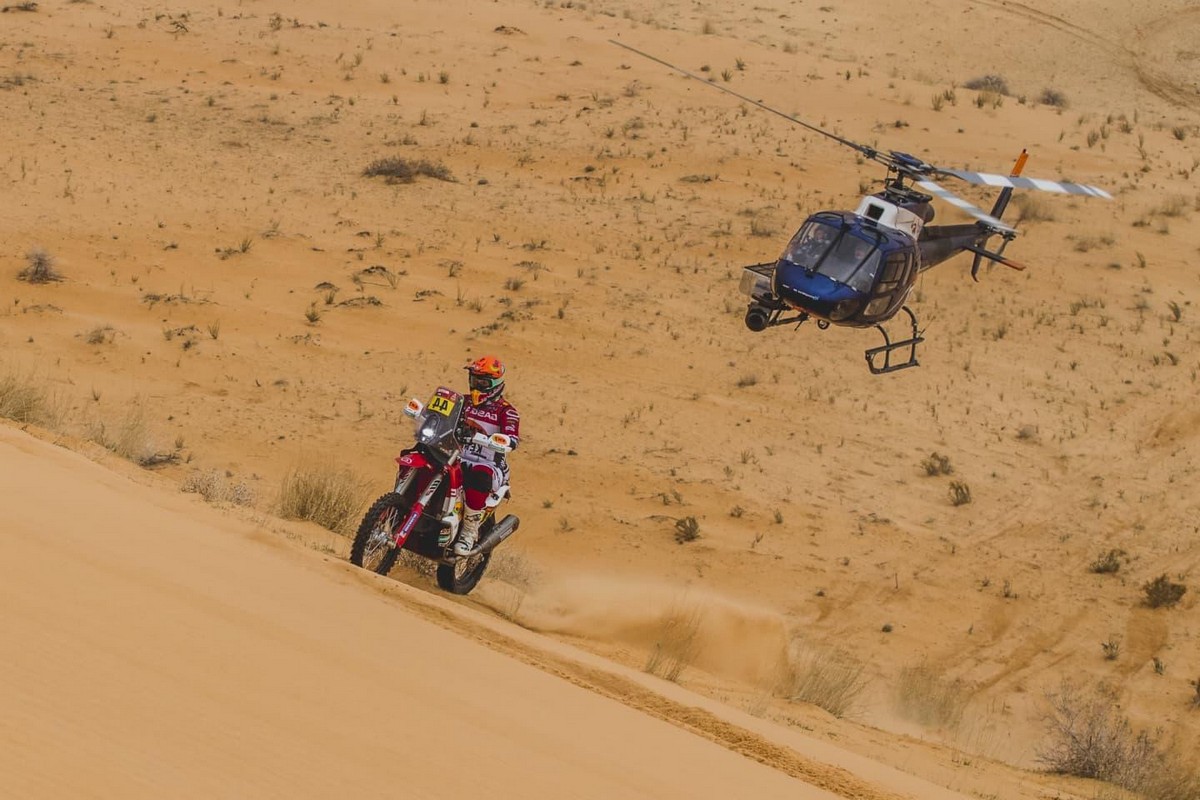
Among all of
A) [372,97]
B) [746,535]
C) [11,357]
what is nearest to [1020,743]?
[746,535]

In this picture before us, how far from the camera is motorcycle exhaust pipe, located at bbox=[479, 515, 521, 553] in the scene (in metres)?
11.3

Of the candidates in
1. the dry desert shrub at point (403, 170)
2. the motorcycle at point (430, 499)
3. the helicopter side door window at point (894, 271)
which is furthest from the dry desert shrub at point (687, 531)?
the dry desert shrub at point (403, 170)

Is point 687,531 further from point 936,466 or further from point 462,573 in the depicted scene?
point 462,573

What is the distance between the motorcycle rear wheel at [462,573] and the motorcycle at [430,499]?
0.01 metres

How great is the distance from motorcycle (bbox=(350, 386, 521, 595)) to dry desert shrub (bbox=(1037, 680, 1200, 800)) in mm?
5167

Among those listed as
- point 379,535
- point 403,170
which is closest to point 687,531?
point 379,535

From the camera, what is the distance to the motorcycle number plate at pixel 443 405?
10531mm

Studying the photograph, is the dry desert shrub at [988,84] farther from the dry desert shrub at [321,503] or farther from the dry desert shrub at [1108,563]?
the dry desert shrub at [321,503]

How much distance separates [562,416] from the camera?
18.0 m

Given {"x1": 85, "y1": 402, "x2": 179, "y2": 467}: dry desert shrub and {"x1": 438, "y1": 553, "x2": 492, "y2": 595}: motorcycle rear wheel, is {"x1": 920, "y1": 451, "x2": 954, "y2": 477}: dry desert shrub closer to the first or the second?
{"x1": 438, "y1": 553, "x2": 492, "y2": 595}: motorcycle rear wheel

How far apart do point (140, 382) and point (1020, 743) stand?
442 inches

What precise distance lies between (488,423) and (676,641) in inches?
108

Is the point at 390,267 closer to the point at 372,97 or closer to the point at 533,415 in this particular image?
the point at 533,415

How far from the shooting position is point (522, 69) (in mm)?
30578
